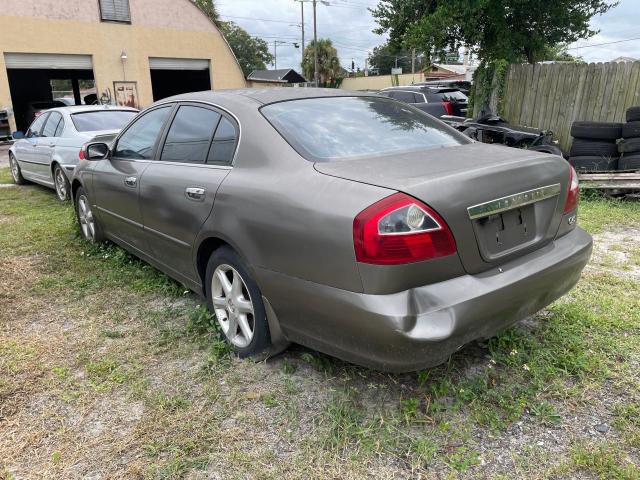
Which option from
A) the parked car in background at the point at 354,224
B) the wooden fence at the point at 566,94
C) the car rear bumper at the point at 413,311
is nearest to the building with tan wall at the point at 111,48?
the wooden fence at the point at 566,94

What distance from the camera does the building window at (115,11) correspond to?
2156 cm

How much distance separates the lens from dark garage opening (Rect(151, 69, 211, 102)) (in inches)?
1029

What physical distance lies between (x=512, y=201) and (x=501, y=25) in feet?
40.9

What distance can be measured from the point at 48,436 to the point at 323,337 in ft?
4.68

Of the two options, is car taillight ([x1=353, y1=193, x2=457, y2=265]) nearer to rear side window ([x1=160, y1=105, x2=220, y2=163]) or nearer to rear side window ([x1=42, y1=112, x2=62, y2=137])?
rear side window ([x1=160, y1=105, x2=220, y2=163])

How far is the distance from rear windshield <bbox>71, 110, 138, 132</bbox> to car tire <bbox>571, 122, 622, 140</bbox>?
21.8ft

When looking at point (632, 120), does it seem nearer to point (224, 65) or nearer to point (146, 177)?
point (146, 177)

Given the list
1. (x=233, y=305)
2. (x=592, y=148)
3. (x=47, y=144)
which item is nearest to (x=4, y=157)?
(x=47, y=144)

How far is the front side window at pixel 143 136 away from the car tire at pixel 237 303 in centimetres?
128

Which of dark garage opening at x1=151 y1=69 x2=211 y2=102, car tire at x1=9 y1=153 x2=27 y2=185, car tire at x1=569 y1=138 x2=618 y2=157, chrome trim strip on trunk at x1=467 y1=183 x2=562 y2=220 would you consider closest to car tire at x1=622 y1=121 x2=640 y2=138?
car tire at x1=569 y1=138 x2=618 y2=157

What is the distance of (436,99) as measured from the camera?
13.8 metres

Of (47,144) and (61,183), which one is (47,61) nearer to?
(47,144)

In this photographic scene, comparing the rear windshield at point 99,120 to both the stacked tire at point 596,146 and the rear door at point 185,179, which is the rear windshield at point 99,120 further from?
the stacked tire at point 596,146

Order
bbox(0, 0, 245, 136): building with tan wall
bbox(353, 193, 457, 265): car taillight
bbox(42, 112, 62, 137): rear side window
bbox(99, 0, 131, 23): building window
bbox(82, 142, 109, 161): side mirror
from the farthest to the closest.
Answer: bbox(99, 0, 131, 23): building window → bbox(0, 0, 245, 136): building with tan wall → bbox(42, 112, 62, 137): rear side window → bbox(82, 142, 109, 161): side mirror → bbox(353, 193, 457, 265): car taillight
